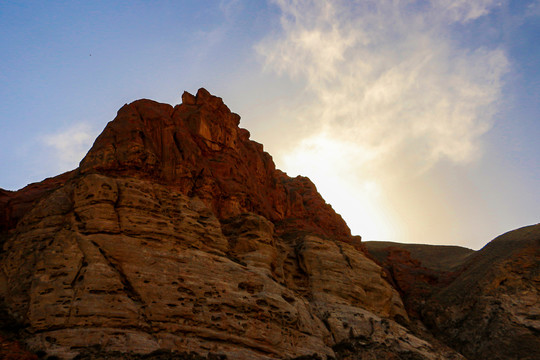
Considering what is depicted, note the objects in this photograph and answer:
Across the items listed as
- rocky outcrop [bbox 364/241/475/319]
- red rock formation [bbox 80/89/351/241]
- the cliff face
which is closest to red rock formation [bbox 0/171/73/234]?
the cliff face

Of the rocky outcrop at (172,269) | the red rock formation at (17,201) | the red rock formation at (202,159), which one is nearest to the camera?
the rocky outcrop at (172,269)

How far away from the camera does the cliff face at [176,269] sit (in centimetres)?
2523

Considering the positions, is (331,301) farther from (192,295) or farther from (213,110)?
(213,110)

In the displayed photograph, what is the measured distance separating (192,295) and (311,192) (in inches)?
1888

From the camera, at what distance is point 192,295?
1123 inches

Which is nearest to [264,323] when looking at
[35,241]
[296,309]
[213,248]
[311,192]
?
[296,309]

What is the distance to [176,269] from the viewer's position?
97.1 ft

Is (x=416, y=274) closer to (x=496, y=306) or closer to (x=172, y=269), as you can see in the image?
A: (x=496, y=306)

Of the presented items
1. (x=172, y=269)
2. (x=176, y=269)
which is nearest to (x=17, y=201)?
(x=172, y=269)

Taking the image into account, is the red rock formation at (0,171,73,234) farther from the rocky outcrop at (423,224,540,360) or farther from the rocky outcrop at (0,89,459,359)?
the rocky outcrop at (423,224,540,360)

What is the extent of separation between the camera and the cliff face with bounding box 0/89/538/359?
25.2 metres

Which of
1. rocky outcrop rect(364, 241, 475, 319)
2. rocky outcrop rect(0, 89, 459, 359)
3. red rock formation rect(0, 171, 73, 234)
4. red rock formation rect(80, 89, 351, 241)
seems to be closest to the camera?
rocky outcrop rect(0, 89, 459, 359)

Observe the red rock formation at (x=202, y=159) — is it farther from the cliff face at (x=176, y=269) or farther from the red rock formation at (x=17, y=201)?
the red rock formation at (x=17, y=201)

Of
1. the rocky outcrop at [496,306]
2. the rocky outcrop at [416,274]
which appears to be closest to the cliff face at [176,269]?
the rocky outcrop at [496,306]
